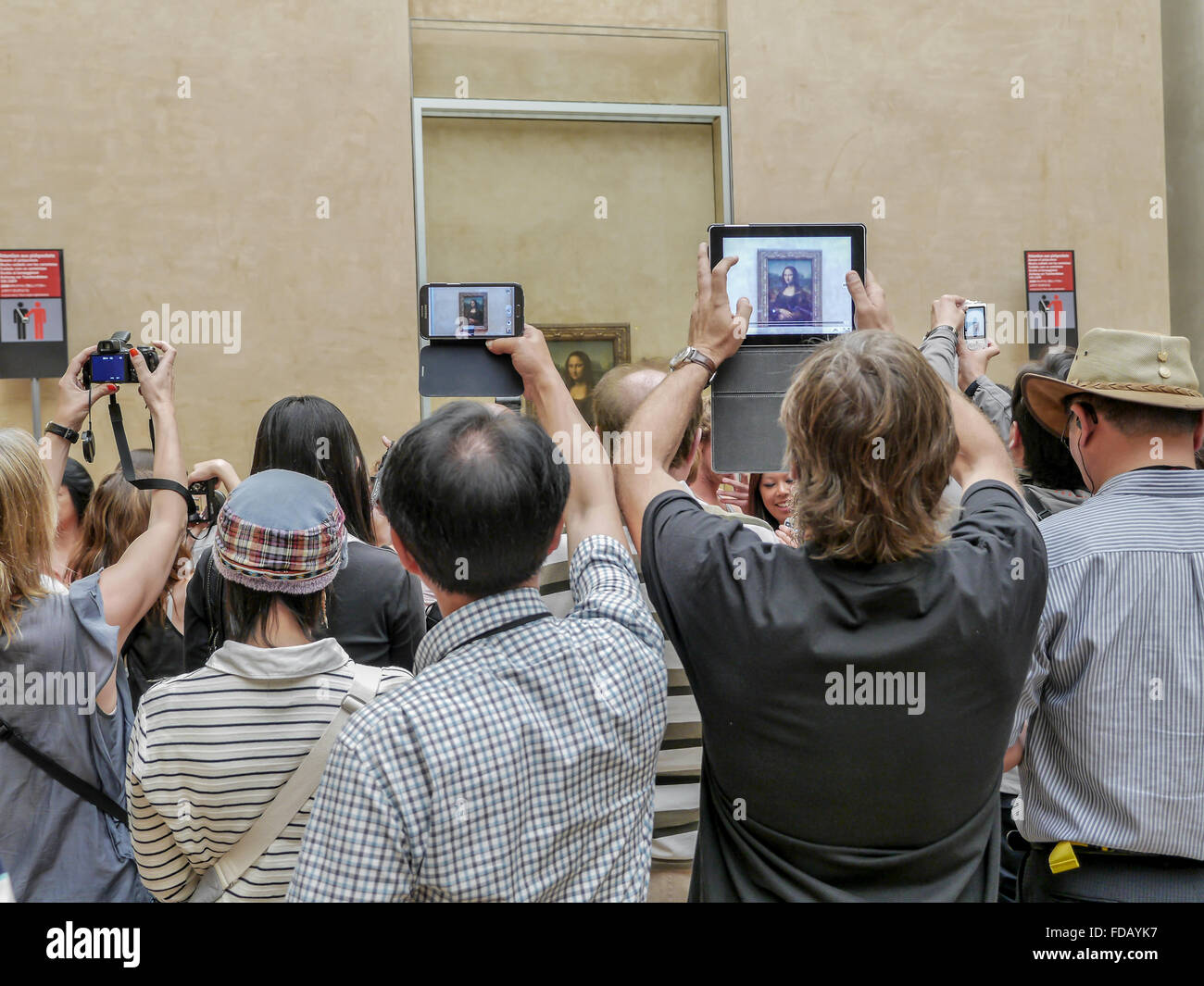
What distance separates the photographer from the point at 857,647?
54.6 inches

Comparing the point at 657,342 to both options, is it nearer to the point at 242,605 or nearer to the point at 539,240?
the point at 539,240

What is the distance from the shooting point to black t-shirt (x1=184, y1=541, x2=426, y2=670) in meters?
2.27

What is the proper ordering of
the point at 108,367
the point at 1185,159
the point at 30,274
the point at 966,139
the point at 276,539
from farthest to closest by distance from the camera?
the point at 1185,159, the point at 966,139, the point at 30,274, the point at 108,367, the point at 276,539

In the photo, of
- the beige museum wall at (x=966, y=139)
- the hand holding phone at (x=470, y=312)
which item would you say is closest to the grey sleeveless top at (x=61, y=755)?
the hand holding phone at (x=470, y=312)

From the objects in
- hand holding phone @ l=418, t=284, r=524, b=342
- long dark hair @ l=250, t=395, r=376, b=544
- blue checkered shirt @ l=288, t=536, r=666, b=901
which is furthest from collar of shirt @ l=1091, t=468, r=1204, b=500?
long dark hair @ l=250, t=395, r=376, b=544

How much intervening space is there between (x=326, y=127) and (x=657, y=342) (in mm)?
2514

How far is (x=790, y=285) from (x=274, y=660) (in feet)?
3.38

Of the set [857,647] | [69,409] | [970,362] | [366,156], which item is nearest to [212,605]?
[69,409]

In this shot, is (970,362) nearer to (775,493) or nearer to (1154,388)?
(775,493)

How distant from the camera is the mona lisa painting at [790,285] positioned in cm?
182

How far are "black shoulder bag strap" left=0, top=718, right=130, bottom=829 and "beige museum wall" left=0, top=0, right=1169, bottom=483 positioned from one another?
5.06m

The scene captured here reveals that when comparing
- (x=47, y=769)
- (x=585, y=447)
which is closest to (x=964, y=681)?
(x=585, y=447)

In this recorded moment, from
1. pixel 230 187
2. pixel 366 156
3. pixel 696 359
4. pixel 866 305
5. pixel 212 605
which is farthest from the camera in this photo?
pixel 366 156

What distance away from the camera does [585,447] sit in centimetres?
162
